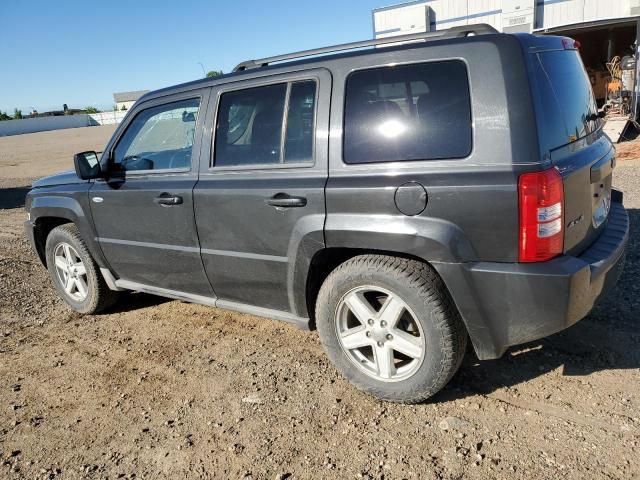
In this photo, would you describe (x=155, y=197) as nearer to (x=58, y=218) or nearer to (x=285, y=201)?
(x=285, y=201)

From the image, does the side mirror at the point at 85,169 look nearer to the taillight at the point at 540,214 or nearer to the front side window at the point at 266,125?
the front side window at the point at 266,125

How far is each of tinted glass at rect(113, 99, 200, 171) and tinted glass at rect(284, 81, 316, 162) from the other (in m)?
0.82

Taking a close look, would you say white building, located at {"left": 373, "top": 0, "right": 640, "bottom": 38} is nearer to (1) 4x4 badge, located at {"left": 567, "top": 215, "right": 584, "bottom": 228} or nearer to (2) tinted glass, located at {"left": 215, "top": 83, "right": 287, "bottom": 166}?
(2) tinted glass, located at {"left": 215, "top": 83, "right": 287, "bottom": 166}

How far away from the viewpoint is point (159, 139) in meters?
3.89

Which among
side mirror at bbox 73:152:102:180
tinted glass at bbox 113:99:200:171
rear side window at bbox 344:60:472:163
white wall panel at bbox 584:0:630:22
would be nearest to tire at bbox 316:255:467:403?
rear side window at bbox 344:60:472:163

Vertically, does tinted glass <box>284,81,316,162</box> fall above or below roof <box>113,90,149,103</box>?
below

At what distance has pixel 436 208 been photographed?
8.23 feet

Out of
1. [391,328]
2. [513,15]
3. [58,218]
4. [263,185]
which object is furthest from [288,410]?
[513,15]

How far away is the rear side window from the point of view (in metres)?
2.53

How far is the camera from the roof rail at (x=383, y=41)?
8.82 feet

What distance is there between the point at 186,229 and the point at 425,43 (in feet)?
6.31

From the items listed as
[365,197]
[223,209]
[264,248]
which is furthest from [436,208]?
[223,209]

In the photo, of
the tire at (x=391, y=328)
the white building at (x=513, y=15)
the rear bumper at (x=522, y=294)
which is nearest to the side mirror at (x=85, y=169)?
Answer: the tire at (x=391, y=328)

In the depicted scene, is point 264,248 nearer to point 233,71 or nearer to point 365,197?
point 365,197
